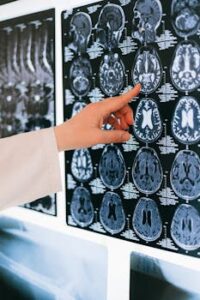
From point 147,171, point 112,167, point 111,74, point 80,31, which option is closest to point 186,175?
point 147,171

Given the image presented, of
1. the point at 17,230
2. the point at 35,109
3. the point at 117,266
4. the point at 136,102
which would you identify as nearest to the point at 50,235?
the point at 17,230

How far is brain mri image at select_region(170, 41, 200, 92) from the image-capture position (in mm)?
938

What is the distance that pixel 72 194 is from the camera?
123 centimetres

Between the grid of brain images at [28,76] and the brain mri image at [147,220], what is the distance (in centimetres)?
31

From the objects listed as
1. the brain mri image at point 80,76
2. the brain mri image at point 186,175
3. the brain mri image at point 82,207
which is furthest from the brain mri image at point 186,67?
the brain mri image at point 82,207

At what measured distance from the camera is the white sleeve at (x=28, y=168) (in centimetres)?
104

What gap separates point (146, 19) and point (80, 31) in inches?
8.5

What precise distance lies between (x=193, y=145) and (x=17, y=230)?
69 cm

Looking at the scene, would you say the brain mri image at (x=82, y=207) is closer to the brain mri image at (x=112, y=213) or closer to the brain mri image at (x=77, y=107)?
the brain mri image at (x=112, y=213)

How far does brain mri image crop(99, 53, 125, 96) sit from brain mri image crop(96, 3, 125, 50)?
3 cm

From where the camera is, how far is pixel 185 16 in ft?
3.09

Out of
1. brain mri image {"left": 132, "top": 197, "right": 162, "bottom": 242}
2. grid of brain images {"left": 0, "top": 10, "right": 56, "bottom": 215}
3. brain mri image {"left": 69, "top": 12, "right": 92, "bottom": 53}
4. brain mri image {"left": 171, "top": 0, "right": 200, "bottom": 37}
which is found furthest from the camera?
grid of brain images {"left": 0, "top": 10, "right": 56, "bottom": 215}

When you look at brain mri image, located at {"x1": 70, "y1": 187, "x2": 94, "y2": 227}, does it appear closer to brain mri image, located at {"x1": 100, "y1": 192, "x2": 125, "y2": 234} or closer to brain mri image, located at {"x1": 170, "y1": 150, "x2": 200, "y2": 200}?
brain mri image, located at {"x1": 100, "y1": 192, "x2": 125, "y2": 234}

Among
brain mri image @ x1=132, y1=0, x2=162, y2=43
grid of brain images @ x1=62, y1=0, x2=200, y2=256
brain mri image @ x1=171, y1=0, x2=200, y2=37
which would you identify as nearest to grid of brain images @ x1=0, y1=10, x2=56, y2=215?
grid of brain images @ x1=62, y1=0, x2=200, y2=256
